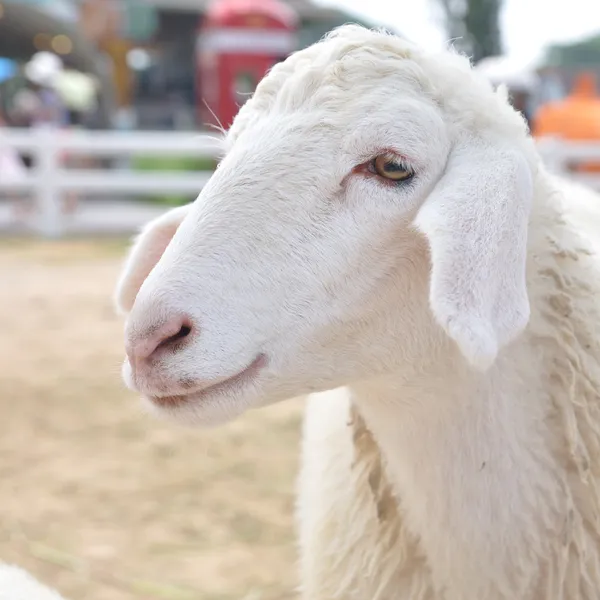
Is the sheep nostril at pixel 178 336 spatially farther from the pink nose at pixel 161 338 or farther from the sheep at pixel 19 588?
the sheep at pixel 19 588

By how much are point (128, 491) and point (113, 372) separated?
1.16 m

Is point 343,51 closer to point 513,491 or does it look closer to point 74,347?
point 513,491

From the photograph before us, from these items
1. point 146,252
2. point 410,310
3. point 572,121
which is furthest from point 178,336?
point 572,121

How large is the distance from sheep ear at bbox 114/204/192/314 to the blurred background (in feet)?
0.69

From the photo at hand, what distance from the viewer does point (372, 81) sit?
148cm

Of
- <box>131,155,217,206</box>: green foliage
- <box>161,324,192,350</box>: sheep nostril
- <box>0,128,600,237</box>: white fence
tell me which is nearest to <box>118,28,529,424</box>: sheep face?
<box>161,324,192,350</box>: sheep nostril

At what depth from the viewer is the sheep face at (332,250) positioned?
1319 mm

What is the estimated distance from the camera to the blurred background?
8.45 feet

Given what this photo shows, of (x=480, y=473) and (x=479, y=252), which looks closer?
(x=479, y=252)

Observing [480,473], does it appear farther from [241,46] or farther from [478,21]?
[478,21]

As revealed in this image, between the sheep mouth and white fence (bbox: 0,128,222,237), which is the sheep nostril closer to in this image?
the sheep mouth

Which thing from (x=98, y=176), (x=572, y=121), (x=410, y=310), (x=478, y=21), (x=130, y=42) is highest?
(x=478, y=21)

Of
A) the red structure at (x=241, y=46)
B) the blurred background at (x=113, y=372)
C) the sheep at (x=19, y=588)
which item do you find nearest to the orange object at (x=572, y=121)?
the blurred background at (x=113, y=372)

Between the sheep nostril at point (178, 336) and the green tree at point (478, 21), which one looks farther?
the green tree at point (478, 21)
